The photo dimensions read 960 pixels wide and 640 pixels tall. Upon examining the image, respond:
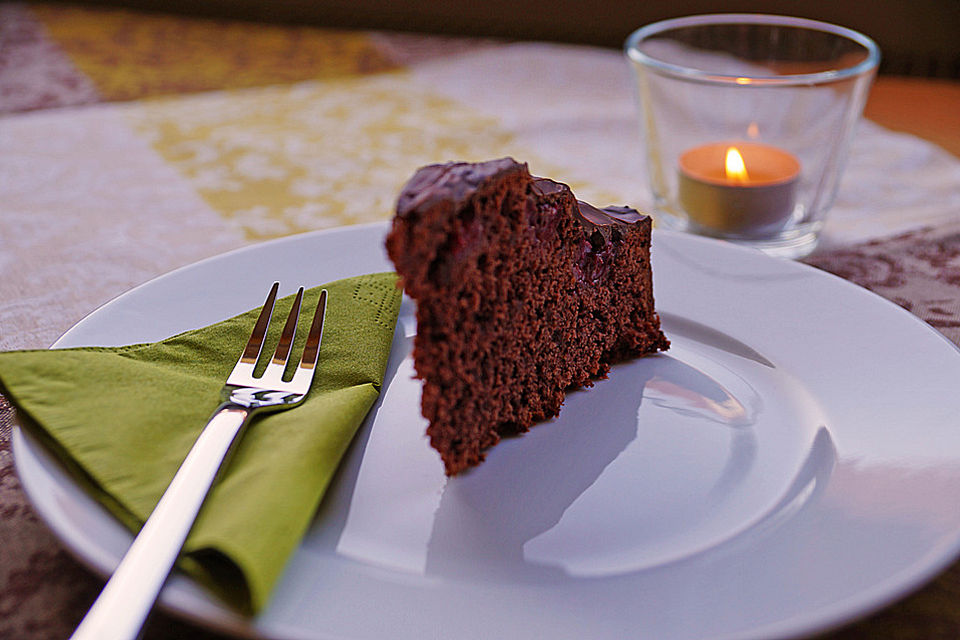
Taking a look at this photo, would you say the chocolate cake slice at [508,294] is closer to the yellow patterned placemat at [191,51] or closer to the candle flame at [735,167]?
the candle flame at [735,167]

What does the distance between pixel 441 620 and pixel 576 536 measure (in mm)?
143

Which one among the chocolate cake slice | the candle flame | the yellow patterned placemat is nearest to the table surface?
the yellow patterned placemat

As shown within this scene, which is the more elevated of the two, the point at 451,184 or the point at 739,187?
the point at 451,184

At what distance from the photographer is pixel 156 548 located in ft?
1.77

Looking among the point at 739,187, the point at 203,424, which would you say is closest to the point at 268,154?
the point at 739,187

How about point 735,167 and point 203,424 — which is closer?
point 203,424

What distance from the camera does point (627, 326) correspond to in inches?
35.4

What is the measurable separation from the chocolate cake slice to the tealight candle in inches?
12.0

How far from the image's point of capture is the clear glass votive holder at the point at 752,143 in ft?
3.80

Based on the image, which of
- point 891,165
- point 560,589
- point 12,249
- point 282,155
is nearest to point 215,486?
point 560,589

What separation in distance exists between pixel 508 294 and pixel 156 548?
1.19 feet

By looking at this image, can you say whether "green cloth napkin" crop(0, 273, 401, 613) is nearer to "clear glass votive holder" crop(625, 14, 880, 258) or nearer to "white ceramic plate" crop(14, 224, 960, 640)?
"white ceramic plate" crop(14, 224, 960, 640)

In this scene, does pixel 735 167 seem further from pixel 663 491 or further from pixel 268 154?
pixel 268 154

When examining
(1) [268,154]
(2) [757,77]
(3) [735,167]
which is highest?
(2) [757,77]
